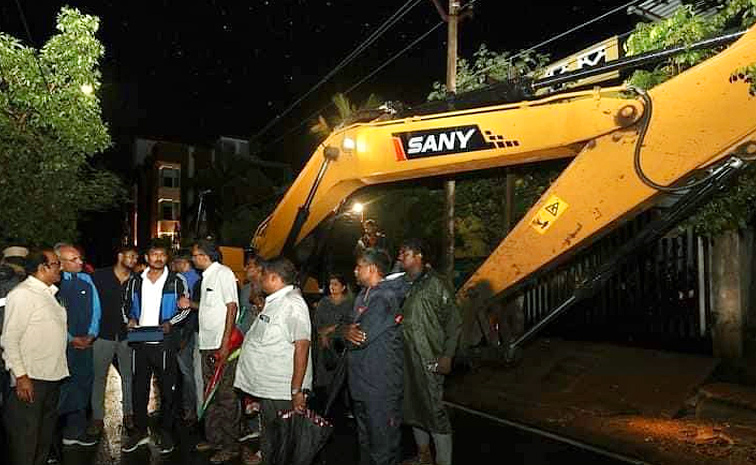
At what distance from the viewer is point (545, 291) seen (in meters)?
11.4

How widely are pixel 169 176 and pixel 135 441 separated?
40.4 metres

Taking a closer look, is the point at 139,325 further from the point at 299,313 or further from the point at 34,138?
the point at 34,138

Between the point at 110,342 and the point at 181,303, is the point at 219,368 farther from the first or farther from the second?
the point at 110,342

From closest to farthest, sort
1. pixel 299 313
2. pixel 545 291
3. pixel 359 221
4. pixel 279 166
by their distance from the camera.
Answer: pixel 299 313
pixel 359 221
pixel 545 291
pixel 279 166

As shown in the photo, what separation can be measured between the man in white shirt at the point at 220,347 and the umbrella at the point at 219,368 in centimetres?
6

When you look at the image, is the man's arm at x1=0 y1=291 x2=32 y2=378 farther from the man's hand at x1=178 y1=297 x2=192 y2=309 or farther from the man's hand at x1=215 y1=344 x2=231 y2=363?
the man's hand at x1=178 y1=297 x2=192 y2=309

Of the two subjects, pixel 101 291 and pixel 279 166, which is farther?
pixel 279 166

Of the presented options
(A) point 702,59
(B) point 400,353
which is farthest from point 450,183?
(B) point 400,353

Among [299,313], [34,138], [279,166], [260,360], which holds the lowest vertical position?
[260,360]

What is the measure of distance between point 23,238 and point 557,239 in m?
8.97

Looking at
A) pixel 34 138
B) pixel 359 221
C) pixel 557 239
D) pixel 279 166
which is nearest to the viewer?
pixel 557 239

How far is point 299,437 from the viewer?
14.4ft

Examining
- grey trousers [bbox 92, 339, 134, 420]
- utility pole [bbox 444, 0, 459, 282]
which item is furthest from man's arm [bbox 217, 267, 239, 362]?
utility pole [bbox 444, 0, 459, 282]

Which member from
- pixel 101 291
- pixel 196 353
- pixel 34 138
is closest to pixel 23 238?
pixel 34 138
